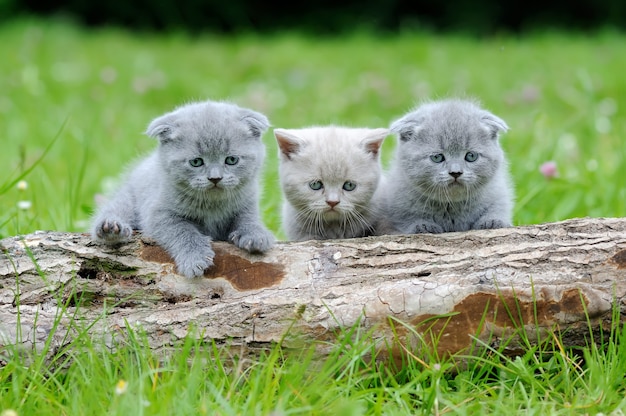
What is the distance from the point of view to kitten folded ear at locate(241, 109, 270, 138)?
311 cm

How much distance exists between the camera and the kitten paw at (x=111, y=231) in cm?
277

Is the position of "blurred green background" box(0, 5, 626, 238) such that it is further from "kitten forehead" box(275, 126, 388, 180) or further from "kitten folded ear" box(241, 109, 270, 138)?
"kitten folded ear" box(241, 109, 270, 138)

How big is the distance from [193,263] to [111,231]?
331 mm

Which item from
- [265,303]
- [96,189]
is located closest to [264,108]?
[96,189]

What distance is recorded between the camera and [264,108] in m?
6.16

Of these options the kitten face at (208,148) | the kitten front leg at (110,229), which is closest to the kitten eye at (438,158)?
the kitten face at (208,148)

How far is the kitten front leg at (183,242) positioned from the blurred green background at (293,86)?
2.27ft

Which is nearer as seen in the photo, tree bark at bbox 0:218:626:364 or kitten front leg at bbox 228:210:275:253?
tree bark at bbox 0:218:626:364

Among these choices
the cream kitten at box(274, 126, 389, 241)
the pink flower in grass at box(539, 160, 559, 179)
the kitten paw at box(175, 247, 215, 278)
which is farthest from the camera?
the pink flower in grass at box(539, 160, 559, 179)

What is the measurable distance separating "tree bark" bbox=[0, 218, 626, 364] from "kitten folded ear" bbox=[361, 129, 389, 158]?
75cm

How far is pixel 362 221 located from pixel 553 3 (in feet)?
32.2

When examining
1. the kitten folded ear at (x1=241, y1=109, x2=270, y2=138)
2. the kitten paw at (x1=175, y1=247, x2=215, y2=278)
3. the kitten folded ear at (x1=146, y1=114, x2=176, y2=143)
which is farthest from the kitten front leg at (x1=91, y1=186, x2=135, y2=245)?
the kitten folded ear at (x1=241, y1=109, x2=270, y2=138)

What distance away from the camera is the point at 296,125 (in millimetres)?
5668

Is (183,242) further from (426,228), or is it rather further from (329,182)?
(426,228)
